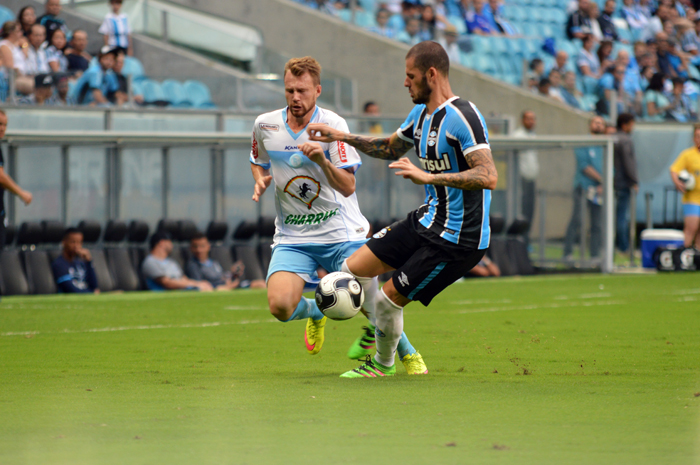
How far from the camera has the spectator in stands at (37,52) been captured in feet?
49.8

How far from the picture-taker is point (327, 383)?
573 centimetres

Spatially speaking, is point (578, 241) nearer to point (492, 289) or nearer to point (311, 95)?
point (492, 289)

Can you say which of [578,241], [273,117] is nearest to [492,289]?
[578,241]

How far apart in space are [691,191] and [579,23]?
31.9ft

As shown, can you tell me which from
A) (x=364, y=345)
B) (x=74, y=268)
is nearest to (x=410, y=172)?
(x=364, y=345)

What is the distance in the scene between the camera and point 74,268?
43.0 feet

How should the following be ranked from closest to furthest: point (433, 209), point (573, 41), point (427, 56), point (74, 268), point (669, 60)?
point (427, 56), point (433, 209), point (74, 268), point (573, 41), point (669, 60)

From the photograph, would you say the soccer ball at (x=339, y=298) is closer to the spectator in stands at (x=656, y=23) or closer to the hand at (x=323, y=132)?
the hand at (x=323, y=132)

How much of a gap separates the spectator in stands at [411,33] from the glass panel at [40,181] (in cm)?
841

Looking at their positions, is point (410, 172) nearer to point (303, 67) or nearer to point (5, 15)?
point (303, 67)

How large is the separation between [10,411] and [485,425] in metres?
2.27

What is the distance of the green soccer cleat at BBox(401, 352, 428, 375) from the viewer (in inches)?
241

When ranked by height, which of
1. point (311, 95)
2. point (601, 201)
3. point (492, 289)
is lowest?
point (492, 289)

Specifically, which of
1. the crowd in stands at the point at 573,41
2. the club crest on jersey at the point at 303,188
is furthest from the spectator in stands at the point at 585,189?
the club crest on jersey at the point at 303,188
